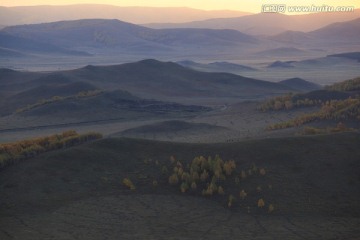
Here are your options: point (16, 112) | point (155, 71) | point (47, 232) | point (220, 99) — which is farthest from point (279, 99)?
point (47, 232)

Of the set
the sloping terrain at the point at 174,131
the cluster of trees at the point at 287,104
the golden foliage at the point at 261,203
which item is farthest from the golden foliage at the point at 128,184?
the cluster of trees at the point at 287,104

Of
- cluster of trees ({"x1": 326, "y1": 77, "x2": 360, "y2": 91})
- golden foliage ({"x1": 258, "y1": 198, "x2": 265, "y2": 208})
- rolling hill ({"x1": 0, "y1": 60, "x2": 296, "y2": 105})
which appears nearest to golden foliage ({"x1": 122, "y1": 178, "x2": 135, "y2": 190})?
golden foliage ({"x1": 258, "y1": 198, "x2": 265, "y2": 208})

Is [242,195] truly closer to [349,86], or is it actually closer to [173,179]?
[173,179]

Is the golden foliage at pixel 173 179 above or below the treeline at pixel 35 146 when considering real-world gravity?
below

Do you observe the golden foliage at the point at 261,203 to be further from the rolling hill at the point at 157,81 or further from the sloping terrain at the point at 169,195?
the rolling hill at the point at 157,81

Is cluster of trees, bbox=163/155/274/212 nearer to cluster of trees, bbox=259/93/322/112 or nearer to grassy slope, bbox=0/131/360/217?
grassy slope, bbox=0/131/360/217

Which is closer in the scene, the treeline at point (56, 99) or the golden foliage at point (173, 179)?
the golden foliage at point (173, 179)
